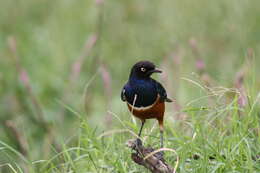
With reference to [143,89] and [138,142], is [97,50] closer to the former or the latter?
[143,89]

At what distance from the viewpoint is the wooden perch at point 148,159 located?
4.06 m

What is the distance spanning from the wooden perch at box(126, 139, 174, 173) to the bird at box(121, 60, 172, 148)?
288 mm

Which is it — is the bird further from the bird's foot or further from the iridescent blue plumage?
the bird's foot

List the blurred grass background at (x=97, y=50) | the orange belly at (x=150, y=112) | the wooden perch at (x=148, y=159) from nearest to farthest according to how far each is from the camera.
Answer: the wooden perch at (x=148, y=159) < the orange belly at (x=150, y=112) < the blurred grass background at (x=97, y=50)

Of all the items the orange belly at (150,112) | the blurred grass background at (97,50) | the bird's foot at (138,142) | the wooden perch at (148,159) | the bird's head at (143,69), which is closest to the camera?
the wooden perch at (148,159)

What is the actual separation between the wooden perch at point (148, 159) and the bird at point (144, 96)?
29 cm

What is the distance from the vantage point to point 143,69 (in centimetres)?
476

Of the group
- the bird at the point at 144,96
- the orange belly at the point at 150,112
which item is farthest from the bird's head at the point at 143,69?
the orange belly at the point at 150,112

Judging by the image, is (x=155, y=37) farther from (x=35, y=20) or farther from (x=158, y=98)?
(x=158, y=98)

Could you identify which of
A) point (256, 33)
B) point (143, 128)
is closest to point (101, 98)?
point (256, 33)

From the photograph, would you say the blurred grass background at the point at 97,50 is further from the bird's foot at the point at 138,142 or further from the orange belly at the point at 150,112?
the bird's foot at the point at 138,142

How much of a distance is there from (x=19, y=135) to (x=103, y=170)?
140cm

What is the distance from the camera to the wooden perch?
4059 mm

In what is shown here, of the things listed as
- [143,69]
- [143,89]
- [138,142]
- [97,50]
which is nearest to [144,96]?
[143,89]
